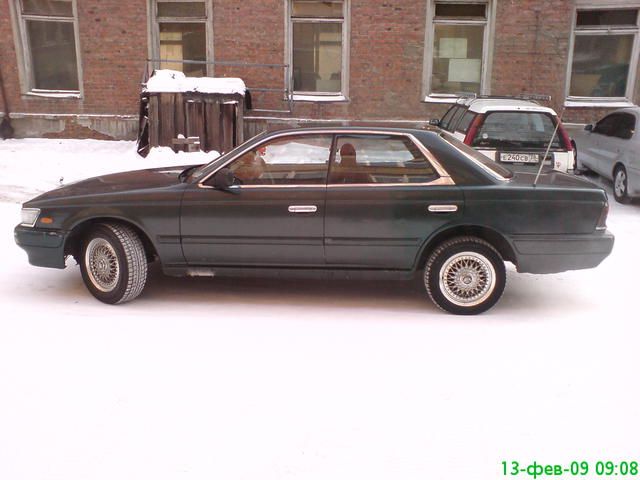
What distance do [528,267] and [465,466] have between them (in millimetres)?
2389

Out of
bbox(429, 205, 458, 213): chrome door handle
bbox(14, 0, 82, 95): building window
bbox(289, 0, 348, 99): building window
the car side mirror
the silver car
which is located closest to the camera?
bbox(429, 205, 458, 213): chrome door handle

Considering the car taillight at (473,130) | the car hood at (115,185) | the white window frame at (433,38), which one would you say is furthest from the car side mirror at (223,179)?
the white window frame at (433,38)

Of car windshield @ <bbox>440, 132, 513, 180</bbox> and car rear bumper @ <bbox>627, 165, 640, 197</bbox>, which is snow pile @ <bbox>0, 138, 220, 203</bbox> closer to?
car windshield @ <bbox>440, 132, 513, 180</bbox>

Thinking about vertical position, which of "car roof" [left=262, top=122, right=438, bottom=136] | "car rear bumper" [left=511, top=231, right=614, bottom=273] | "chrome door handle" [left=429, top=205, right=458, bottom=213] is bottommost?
"car rear bumper" [left=511, top=231, right=614, bottom=273]

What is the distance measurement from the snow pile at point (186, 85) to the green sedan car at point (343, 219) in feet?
22.9

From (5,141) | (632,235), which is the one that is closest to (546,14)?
(632,235)

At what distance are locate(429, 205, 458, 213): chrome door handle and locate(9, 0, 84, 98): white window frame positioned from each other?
1100 centimetres

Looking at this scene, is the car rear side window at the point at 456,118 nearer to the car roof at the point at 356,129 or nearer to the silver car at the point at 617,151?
the silver car at the point at 617,151

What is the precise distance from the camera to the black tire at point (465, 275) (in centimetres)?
502

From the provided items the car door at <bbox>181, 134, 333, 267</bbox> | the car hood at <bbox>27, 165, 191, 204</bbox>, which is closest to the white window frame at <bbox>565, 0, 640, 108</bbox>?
the car door at <bbox>181, 134, 333, 267</bbox>

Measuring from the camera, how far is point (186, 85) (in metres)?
11.9

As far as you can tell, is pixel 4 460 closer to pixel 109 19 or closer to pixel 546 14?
pixel 109 19

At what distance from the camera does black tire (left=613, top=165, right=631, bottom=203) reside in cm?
974

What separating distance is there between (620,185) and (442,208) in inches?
246
